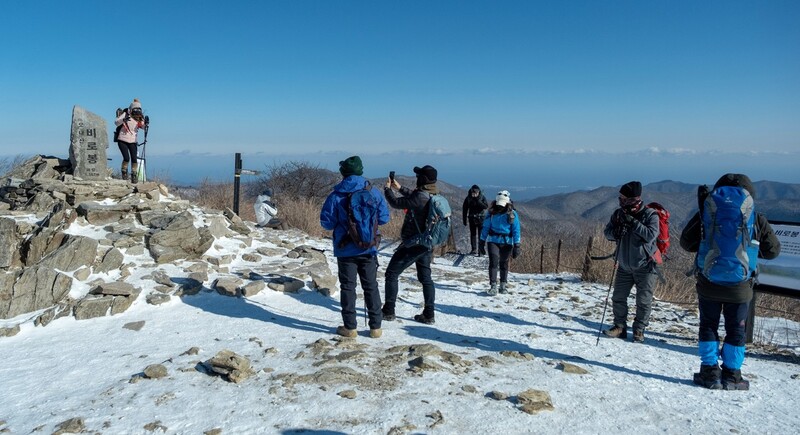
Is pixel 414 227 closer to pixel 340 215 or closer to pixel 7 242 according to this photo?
pixel 340 215

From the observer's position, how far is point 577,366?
4.89m

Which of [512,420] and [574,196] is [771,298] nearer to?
[512,420]

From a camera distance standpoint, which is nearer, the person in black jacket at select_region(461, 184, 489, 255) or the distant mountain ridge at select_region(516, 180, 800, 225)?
the person in black jacket at select_region(461, 184, 489, 255)

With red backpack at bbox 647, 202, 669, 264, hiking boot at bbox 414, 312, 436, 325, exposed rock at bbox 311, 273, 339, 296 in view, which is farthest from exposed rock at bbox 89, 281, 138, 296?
red backpack at bbox 647, 202, 669, 264

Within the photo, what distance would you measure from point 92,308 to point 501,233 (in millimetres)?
5600

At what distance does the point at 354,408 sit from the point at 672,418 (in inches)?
95.2

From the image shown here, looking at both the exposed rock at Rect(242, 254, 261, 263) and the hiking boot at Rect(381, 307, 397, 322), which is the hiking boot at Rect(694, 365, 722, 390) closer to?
the hiking boot at Rect(381, 307, 397, 322)

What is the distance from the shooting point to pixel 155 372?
4418 mm

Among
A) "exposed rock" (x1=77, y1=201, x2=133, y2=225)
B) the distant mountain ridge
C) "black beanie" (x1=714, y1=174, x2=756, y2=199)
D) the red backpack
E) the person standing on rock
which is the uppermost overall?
the person standing on rock

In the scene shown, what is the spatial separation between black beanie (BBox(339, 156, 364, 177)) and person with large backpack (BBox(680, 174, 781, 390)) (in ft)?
10.7

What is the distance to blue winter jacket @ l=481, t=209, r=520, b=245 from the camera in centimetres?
797

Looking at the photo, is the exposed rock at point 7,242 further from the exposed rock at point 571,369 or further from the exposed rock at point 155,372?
the exposed rock at point 571,369

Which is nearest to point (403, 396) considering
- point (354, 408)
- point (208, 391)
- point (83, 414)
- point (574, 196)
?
point (354, 408)

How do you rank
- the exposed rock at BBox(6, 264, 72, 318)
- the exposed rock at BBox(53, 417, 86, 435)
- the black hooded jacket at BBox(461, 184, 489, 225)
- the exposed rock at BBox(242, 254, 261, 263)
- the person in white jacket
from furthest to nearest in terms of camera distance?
1. the black hooded jacket at BBox(461, 184, 489, 225)
2. the person in white jacket
3. the exposed rock at BBox(242, 254, 261, 263)
4. the exposed rock at BBox(6, 264, 72, 318)
5. the exposed rock at BBox(53, 417, 86, 435)
